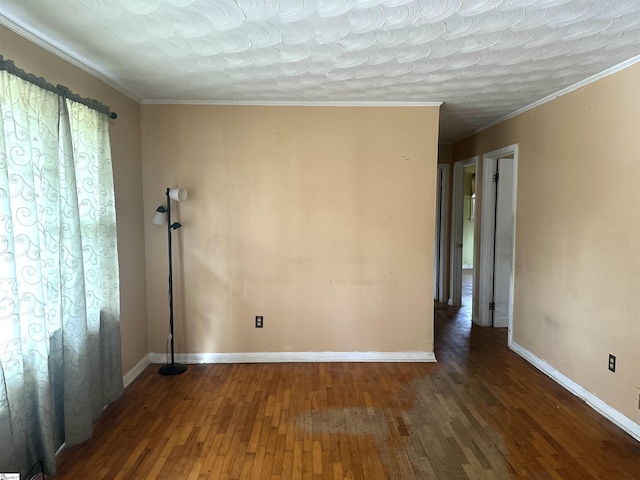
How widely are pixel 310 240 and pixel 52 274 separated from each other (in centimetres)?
204

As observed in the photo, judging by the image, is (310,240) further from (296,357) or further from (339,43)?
(339,43)

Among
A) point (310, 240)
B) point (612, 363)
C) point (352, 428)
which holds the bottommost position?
point (352, 428)

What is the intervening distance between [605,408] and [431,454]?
144 centimetres

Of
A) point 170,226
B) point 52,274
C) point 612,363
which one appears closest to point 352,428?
point 612,363

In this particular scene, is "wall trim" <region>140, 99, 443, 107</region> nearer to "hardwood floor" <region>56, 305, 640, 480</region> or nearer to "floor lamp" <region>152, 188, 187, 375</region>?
"floor lamp" <region>152, 188, 187, 375</region>

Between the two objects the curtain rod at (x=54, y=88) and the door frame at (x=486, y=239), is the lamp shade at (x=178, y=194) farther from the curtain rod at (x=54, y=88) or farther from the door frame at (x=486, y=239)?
the door frame at (x=486, y=239)

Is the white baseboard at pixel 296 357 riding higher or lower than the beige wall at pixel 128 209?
lower

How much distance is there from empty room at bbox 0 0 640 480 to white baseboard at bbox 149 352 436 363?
0.02 meters

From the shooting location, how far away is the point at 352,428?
2.51 metres

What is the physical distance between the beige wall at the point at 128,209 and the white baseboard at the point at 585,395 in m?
3.65

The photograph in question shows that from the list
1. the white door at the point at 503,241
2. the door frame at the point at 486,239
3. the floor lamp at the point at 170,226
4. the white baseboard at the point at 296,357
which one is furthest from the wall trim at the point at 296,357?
the white door at the point at 503,241

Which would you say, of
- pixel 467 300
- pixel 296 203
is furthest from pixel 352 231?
pixel 467 300

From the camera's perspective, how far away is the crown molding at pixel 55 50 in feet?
6.09

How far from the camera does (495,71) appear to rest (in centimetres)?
259
